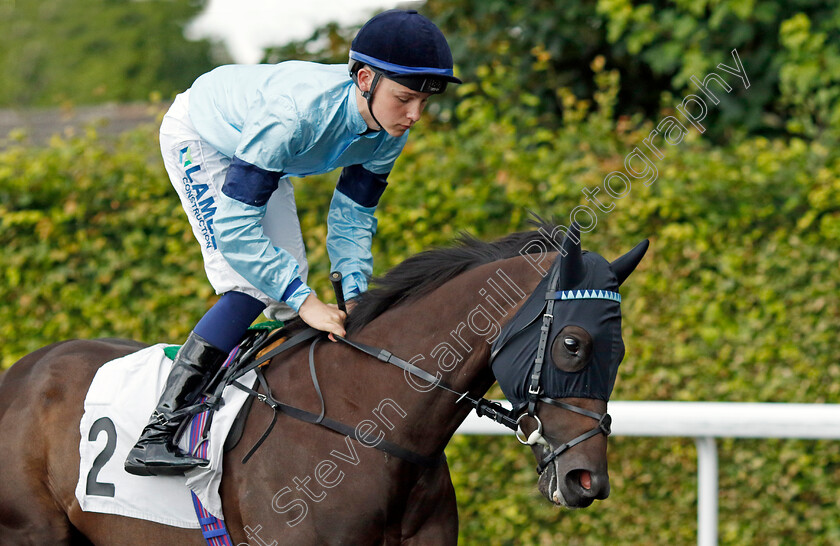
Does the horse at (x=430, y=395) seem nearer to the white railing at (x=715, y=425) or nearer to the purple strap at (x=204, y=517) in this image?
the purple strap at (x=204, y=517)

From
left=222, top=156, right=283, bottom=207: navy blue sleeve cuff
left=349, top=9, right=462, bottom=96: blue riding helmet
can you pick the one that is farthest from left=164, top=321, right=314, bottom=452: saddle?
left=349, top=9, right=462, bottom=96: blue riding helmet

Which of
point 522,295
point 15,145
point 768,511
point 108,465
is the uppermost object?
point 522,295

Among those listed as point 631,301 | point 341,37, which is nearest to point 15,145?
point 341,37

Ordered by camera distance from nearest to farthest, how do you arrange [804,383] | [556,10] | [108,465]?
[108,465]
[804,383]
[556,10]

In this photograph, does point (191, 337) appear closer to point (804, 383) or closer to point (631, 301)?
point (631, 301)

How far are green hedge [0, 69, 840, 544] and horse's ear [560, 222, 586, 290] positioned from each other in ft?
5.92

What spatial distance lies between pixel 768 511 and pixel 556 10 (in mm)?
4308

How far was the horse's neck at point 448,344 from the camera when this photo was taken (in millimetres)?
2268

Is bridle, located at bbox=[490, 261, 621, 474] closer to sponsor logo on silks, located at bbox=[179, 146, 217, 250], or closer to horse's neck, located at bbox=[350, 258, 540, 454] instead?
horse's neck, located at bbox=[350, 258, 540, 454]

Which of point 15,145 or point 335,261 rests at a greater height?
point 335,261

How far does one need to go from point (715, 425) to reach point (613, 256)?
125 cm

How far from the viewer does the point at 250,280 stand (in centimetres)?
238

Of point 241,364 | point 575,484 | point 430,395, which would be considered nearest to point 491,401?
point 430,395

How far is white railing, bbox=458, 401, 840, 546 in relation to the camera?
3.37 meters
